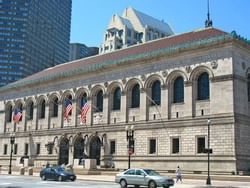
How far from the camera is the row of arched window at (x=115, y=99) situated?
47500 millimetres

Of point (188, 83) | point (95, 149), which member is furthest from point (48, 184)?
point (95, 149)

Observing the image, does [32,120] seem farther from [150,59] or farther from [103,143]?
[150,59]

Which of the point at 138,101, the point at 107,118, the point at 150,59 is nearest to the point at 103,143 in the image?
the point at 107,118

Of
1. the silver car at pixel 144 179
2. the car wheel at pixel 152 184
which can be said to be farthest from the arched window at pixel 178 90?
the car wheel at pixel 152 184

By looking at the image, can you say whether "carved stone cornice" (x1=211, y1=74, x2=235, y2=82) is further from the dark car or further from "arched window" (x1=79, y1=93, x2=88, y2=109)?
"arched window" (x1=79, y1=93, x2=88, y2=109)

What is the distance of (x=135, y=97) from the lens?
53812 millimetres

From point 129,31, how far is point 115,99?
94.8 m

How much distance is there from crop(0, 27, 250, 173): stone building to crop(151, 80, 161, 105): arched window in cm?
12

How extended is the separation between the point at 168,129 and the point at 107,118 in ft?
33.0

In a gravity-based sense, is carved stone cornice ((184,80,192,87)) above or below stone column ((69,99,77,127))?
above

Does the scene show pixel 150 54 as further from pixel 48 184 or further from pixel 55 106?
pixel 48 184

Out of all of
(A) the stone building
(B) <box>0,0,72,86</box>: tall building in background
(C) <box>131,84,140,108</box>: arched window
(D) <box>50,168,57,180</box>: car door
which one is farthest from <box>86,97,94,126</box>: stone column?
(B) <box>0,0,72,86</box>: tall building in background

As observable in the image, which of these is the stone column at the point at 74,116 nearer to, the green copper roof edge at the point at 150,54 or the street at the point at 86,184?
the green copper roof edge at the point at 150,54

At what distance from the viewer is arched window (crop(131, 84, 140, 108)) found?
53.3m
